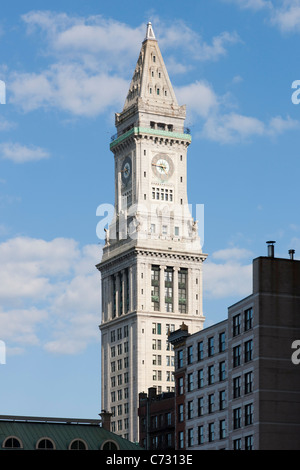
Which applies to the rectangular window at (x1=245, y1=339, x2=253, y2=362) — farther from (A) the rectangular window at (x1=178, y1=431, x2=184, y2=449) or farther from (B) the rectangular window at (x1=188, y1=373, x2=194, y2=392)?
(A) the rectangular window at (x1=178, y1=431, x2=184, y2=449)

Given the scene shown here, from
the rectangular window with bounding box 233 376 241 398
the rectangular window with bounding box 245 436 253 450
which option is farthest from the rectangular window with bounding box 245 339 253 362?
the rectangular window with bounding box 245 436 253 450

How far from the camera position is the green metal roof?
433ft

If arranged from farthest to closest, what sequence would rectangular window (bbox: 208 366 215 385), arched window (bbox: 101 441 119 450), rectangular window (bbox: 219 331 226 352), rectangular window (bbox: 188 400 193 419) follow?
rectangular window (bbox: 188 400 193 419) < rectangular window (bbox: 208 366 215 385) < rectangular window (bbox: 219 331 226 352) < arched window (bbox: 101 441 119 450)

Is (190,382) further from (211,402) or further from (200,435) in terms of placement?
(211,402)

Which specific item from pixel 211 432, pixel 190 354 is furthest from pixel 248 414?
pixel 190 354

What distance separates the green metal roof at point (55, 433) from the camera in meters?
132

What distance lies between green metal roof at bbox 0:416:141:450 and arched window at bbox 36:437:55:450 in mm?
327

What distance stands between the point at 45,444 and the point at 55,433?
240 centimetres

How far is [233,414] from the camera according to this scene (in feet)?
490
